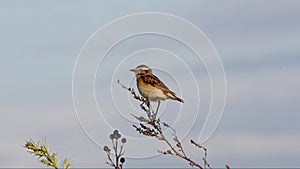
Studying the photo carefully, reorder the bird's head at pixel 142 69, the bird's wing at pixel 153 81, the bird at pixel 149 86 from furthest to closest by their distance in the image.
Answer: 1. the bird's wing at pixel 153 81
2. the bird at pixel 149 86
3. the bird's head at pixel 142 69

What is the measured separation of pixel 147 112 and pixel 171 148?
5.29 feet

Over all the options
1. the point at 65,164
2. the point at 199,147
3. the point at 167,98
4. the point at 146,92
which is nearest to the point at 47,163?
the point at 65,164

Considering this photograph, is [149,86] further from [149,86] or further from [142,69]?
[142,69]

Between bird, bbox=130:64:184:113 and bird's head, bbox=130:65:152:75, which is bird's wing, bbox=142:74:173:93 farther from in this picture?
bird's head, bbox=130:65:152:75

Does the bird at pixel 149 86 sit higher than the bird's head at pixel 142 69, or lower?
higher

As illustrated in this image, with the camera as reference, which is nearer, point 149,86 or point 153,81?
point 149,86

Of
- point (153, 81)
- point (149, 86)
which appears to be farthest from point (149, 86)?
point (153, 81)

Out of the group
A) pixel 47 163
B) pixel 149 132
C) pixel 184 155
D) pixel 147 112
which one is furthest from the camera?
pixel 147 112

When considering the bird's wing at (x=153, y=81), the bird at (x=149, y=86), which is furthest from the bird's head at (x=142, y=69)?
the bird's wing at (x=153, y=81)

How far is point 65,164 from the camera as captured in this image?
4.39m

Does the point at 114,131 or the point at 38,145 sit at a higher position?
the point at 114,131

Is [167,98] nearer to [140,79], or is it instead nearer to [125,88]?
[140,79]

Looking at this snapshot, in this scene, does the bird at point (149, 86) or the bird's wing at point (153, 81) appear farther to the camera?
the bird's wing at point (153, 81)

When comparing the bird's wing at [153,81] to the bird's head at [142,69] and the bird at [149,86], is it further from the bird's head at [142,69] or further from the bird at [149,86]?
the bird's head at [142,69]
